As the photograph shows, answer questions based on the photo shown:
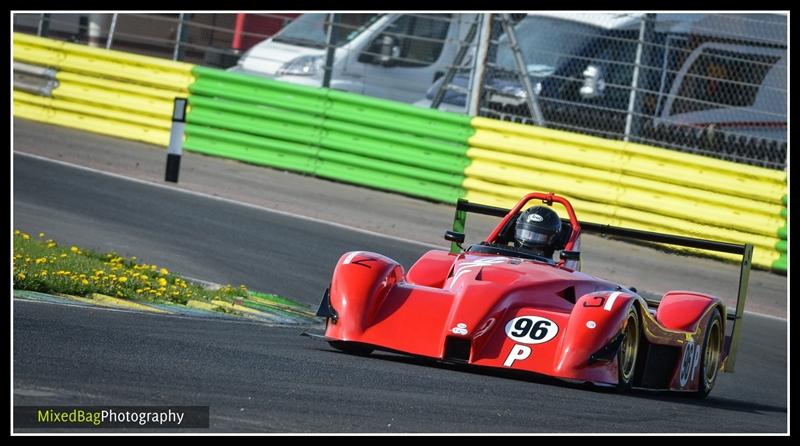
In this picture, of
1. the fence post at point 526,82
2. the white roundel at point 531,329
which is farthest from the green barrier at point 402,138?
the white roundel at point 531,329

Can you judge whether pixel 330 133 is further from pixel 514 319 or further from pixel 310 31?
pixel 514 319

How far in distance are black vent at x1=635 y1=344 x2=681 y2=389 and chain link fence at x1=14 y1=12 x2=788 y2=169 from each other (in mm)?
7557

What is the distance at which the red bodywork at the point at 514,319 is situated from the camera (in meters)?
7.28

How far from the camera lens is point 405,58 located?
19031 mm

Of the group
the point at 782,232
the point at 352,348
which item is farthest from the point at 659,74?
the point at 352,348

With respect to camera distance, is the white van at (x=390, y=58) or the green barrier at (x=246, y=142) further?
the white van at (x=390, y=58)

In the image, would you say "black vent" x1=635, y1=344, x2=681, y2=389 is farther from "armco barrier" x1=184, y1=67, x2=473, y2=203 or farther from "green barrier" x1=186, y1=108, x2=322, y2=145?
"green barrier" x1=186, y1=108, x2=322, y2=145

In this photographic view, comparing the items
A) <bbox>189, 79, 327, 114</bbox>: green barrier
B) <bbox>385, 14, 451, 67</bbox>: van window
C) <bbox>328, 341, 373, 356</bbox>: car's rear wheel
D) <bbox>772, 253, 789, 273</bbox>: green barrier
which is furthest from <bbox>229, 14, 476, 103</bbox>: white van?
<bbox>328, 341, 373, 356</bbox>: car's rear wheel

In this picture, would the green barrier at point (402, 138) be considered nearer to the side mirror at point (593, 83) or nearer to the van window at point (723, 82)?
the side mirror at point (593, 83)

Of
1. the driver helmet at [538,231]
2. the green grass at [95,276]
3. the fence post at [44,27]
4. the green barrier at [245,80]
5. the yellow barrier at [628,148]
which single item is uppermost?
the fence post at [44,27]

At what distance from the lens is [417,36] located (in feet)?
61.4

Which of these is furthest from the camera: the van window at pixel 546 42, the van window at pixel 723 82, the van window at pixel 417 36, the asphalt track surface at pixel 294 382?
the van window at pixel 417 36

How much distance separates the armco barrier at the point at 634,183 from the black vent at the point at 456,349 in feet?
27.6
